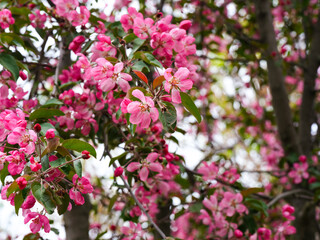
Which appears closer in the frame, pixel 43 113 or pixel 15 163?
pixel 15 163

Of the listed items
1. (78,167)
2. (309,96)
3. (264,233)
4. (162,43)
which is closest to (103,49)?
(162,43)

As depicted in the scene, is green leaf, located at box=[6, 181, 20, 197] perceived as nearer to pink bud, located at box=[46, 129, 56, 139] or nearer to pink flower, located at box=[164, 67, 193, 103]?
pink bud, located at box=[46, 129, 56, 139]

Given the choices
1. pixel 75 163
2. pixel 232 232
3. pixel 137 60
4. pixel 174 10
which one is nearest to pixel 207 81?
pixel 174 10

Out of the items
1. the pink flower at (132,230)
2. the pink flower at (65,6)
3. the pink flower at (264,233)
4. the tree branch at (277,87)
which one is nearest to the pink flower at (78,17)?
the pink flower at (65,6)

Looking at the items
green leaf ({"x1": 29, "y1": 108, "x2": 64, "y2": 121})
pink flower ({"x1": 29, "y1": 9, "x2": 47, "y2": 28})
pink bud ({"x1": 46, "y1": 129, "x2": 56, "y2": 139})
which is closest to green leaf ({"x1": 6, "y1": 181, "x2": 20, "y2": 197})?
pink bud ({"x1": 46, "y1": 129, "x2": 56, "y2": 139})

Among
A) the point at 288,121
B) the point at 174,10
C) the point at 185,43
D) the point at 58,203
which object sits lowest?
the point at 58,203

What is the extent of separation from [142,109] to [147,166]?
1.76 feet

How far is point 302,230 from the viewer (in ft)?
9.20

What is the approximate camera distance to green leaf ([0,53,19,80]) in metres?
1.38

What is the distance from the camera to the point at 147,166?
155cm

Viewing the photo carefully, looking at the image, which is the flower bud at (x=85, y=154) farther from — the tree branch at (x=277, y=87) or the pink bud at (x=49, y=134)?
the tree branch at (x=277, y=87)

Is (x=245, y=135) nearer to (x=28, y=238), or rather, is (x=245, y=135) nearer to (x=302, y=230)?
(x=302, y=230)

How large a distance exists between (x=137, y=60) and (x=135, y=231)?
0.97m

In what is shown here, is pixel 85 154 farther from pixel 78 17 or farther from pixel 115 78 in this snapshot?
pixel 78 17
